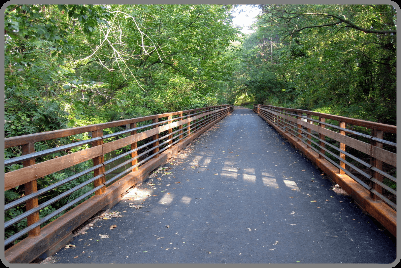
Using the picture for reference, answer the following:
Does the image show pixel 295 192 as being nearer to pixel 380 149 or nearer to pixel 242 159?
pixel 380 149

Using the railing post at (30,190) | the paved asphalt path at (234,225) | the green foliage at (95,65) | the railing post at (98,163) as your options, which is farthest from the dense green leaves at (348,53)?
the railing post at (30,190)

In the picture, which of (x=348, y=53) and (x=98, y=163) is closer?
(x=98, y=163)

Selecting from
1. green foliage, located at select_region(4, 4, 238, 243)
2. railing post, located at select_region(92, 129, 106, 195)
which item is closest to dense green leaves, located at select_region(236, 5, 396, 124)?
green foliage, located at select_region(4, 4, 238, 243)

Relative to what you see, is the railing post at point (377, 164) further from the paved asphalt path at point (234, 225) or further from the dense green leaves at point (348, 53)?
the dense green leaves at point (348, 53)

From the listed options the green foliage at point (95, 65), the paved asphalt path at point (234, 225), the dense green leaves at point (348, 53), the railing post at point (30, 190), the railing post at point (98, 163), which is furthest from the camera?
the dense green leaves at point (348, 53)

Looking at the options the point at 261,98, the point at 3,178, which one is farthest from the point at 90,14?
the point at 261,98

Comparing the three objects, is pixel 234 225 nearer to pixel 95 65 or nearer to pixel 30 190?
pixel 30 190

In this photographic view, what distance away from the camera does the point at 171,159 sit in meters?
8.72

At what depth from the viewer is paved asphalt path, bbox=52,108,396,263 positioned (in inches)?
128

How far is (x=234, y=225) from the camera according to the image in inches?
160

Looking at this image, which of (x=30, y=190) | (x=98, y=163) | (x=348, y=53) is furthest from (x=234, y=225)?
(x=348, y=53)

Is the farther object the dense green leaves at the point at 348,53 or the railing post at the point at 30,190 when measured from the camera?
the dense green leaves at the point at 348,53

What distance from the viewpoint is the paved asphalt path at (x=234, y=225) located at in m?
3.25

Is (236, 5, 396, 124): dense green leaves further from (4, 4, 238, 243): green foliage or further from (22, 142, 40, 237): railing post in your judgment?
(22, 142, 40, 237): railing post
